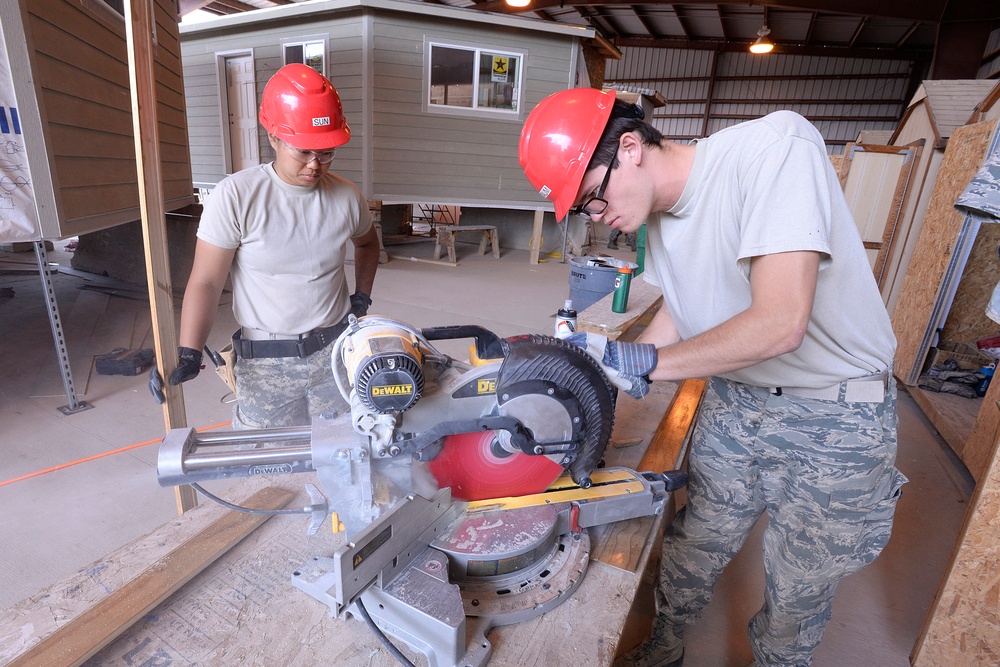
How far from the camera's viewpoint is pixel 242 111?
923 cm

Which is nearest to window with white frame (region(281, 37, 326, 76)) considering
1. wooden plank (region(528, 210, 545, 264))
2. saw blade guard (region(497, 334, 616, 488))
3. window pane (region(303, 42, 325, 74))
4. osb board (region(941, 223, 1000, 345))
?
window pane (region(303, 42, 325, 74))

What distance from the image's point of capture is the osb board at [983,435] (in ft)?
9.89

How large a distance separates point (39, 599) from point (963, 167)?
17.5 feet

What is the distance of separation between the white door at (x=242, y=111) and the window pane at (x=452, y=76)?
3.33 m

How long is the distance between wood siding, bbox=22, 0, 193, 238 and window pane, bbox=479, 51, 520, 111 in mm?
4444

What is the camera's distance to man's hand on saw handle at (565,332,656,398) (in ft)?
3.93

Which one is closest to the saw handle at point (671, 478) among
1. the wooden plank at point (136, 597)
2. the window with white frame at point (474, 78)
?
the wooden plank at point (136, 597)

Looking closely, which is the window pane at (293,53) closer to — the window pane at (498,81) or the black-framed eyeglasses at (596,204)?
the window pane at (498,81)

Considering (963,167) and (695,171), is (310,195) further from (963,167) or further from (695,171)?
(963,167)

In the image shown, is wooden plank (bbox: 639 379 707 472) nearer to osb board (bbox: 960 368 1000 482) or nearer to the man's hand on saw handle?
the man's hand on saw handle

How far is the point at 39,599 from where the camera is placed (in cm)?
103

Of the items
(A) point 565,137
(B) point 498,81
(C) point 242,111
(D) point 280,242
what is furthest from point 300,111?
(C) point 242,111

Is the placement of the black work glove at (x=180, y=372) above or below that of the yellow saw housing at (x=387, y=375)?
below

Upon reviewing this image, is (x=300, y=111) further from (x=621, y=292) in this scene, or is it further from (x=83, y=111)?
(x=83, y=111)
